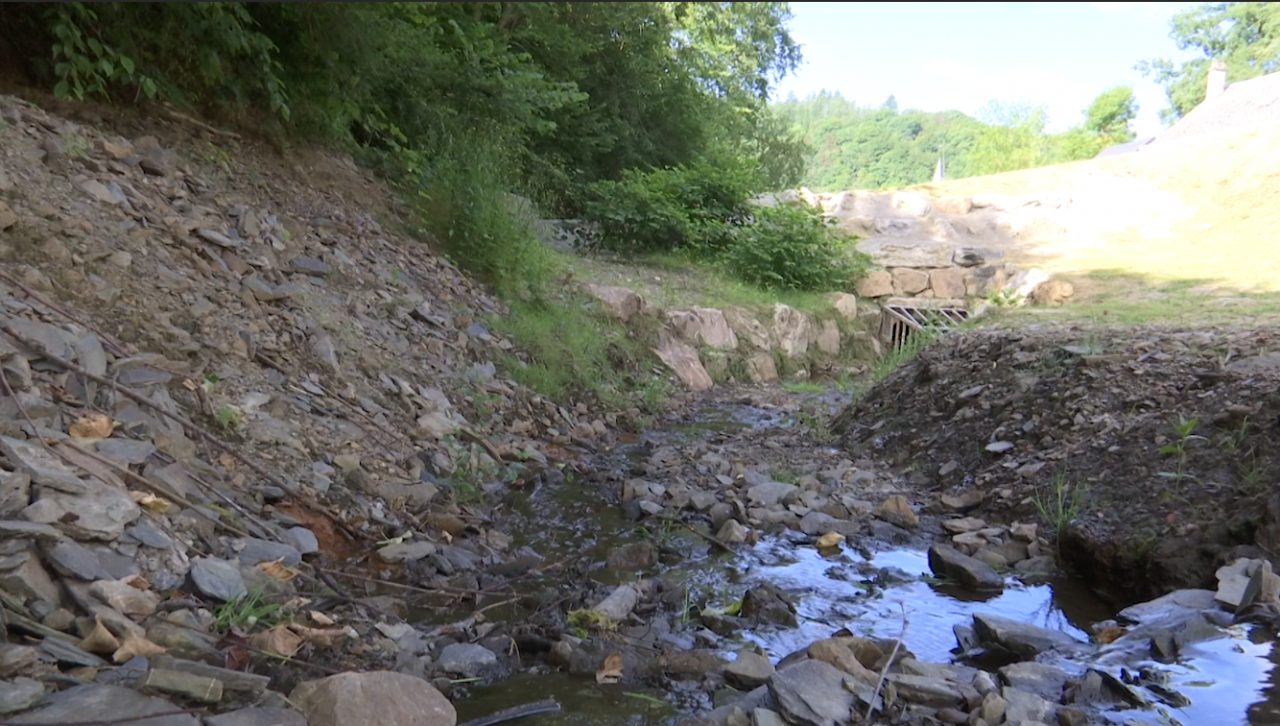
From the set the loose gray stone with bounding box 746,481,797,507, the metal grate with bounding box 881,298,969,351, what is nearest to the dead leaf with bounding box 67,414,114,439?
the loose gray stone with bounding box 746,481,797,507

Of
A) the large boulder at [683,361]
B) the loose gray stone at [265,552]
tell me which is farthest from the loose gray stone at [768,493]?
the large boulder at [683,361]

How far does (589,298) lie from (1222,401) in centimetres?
600

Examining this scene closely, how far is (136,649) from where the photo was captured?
2.61 meters

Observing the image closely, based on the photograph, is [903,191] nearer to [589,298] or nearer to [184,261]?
[589,298]

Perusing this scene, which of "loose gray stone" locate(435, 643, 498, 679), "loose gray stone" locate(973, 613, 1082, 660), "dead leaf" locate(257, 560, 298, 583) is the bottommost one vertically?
"loose gray stone" locate(435, 643, 498, 679)

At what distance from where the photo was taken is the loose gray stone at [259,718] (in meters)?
2.38

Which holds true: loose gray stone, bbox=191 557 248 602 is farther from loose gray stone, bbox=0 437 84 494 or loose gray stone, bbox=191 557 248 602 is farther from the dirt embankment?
the dirt embankment

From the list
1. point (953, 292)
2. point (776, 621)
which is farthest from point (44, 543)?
point (953, 292)

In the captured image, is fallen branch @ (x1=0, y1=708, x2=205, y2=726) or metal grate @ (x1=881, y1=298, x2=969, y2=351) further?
metal grate @ (x1=881, y1=298, x2=969, y2=351)

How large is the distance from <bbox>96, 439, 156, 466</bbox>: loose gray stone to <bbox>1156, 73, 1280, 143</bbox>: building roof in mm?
22144

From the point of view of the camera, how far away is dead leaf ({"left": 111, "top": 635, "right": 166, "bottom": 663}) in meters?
2.56

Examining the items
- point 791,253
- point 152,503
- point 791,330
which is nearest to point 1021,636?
point 152,503

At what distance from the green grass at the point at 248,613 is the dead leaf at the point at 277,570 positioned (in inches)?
7.0

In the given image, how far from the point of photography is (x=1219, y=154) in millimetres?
18578
